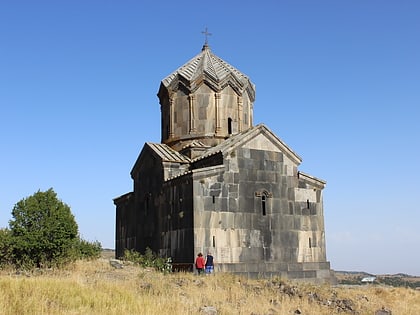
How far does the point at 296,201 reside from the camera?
1557 centimetres

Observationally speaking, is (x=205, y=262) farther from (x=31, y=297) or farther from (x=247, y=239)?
(x=31, y=297)

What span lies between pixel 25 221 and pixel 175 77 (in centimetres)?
796

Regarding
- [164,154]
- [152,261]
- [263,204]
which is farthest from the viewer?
[164,154]

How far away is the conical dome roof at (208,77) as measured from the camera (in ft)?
58.2

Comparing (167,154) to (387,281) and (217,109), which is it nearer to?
(217,109)

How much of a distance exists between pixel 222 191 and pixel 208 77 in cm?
521

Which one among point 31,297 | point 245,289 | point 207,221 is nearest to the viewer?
point 31,297

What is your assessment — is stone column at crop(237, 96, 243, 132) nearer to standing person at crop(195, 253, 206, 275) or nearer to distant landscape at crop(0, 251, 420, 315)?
standing person at crop(195, 253, 206, 275)

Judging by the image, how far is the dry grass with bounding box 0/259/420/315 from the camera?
26.0ft

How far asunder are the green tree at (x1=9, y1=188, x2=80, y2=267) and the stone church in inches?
127

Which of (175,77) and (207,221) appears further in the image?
(175,77)

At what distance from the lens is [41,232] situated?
1273 cm

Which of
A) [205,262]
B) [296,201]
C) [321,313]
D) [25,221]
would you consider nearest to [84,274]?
[25,221]

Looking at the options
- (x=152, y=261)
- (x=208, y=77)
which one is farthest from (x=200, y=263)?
(x=208, y=77)
